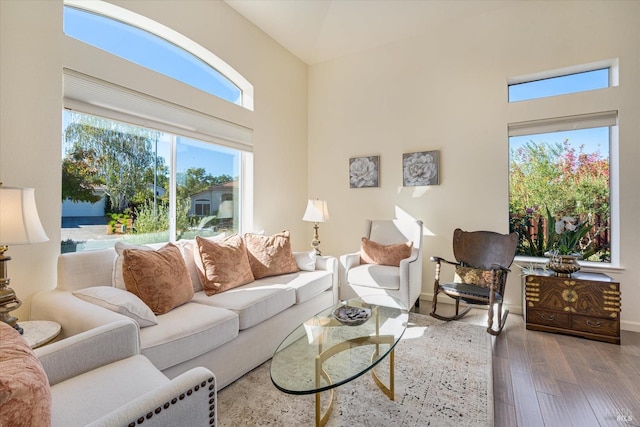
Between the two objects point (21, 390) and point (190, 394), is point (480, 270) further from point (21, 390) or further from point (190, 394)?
point (21, 390)

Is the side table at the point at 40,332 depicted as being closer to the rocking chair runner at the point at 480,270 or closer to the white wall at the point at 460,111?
the rocking chair runner at the point at 480,270

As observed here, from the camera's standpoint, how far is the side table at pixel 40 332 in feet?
4.57

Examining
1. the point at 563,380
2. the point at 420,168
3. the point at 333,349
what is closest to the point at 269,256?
the point at 333,349

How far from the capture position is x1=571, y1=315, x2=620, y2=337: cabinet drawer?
255 centimetres

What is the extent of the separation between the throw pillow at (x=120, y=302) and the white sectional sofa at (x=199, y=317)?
0.07 ft

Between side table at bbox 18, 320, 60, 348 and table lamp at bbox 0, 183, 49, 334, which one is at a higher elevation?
table lamp at bbox 0, 183, 49, 334

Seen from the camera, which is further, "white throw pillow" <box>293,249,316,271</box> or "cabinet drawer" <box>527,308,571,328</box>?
"white throw pillow" <box>293,249,316,271</box>

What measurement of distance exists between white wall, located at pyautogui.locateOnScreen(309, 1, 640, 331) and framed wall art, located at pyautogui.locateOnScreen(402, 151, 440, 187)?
0.07 m

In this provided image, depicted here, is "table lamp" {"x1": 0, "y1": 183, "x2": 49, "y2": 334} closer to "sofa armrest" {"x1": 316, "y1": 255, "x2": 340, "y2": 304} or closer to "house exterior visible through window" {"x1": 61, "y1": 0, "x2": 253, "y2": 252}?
"house exterior visible through window" {"x1": 61, "y1": 0, "x2": 253, "y2": 252}

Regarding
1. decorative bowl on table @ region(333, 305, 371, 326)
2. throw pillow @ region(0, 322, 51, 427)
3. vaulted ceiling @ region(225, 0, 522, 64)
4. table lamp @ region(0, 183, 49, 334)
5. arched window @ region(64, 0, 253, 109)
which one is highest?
vaulted ceiling @ region(225, 0, 522, 64)

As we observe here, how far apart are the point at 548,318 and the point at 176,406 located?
3178 millimetres

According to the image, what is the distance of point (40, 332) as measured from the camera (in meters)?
1.49

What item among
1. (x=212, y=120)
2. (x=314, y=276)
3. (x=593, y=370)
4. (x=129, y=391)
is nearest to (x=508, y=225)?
(x=593, y=370)

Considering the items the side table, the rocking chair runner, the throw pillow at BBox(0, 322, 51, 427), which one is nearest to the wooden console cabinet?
the rocking chair runner
